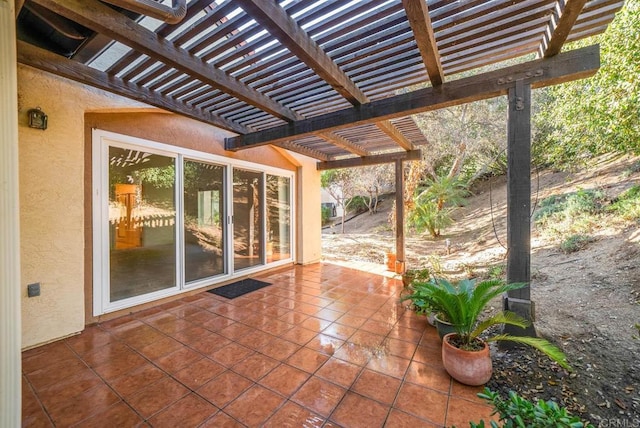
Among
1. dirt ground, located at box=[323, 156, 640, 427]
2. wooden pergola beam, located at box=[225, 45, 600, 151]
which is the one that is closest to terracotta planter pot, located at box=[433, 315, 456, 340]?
dirt ground, located at box=[323, 156, 640, 427]

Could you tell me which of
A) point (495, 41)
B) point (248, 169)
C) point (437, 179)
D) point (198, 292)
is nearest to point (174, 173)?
point (248, 169)

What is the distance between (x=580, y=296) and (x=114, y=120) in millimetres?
6338

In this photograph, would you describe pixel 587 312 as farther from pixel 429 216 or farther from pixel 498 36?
pixel 429 216

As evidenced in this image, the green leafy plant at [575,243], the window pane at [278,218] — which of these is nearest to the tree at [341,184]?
the window pane at [278,218]

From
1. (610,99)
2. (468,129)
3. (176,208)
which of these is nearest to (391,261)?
(610,99)

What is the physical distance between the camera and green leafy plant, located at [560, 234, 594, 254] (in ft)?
15.8

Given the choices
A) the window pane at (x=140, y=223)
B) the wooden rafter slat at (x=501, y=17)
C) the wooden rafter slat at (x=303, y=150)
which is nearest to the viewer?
the wooden rafter slat at (x=501, y=17)

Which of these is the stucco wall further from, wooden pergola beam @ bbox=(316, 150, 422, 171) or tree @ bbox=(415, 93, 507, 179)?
tree @ bbox=(415, 93, 507, 179)

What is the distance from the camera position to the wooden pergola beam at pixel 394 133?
3758mm

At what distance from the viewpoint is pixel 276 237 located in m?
6.12

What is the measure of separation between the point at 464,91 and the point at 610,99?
2292 mm

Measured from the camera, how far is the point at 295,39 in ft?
6.62

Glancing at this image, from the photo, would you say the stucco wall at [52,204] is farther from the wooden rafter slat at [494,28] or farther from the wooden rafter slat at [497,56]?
the wooden rafter slat at [497,56]

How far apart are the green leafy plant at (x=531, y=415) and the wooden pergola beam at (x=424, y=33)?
2238 millimetres
